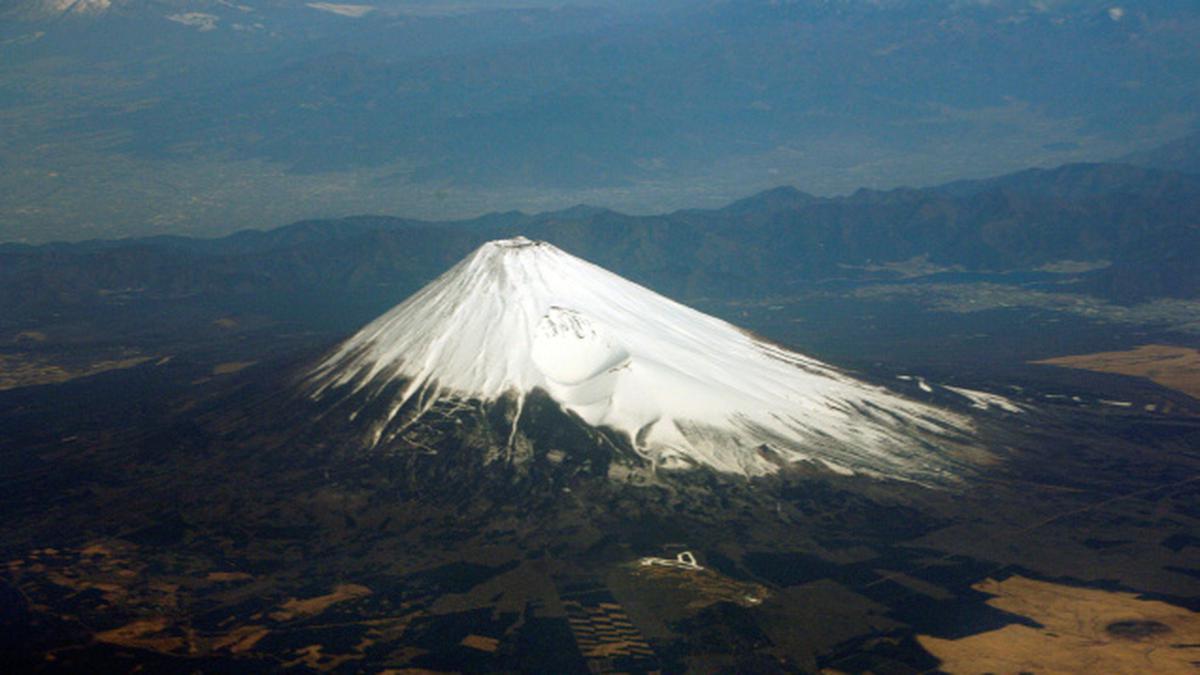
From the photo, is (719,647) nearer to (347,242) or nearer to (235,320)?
(235,320)

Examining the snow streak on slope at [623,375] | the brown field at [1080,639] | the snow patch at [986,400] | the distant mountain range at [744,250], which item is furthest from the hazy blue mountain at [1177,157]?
the brown field at [1080,639]

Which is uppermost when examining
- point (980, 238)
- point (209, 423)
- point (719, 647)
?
point (980, 238)

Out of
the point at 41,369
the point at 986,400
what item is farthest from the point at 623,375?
the point at 41,369

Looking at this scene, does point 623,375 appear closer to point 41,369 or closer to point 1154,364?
point 1154,364

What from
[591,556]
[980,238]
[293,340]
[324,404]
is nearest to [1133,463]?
[591,556]

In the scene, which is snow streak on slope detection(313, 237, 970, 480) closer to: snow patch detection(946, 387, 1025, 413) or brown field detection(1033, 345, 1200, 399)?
snow patch detection(946, 387, 1025, 413)

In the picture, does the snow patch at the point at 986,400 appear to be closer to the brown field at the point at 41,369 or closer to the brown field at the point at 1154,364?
the brown field at the point at 1154,364

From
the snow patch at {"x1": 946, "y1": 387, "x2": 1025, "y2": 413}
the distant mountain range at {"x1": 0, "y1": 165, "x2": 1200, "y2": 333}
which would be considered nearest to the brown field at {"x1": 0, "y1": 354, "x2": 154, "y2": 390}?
the distant mountain range at {"x1": 0, "y1": 165, "x2": 1200, "y2": 333}

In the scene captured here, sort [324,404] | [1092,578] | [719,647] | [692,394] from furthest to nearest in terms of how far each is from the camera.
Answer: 1. [324,404]
2. [692,394]
3. [1092,578]
4. [719,647]
